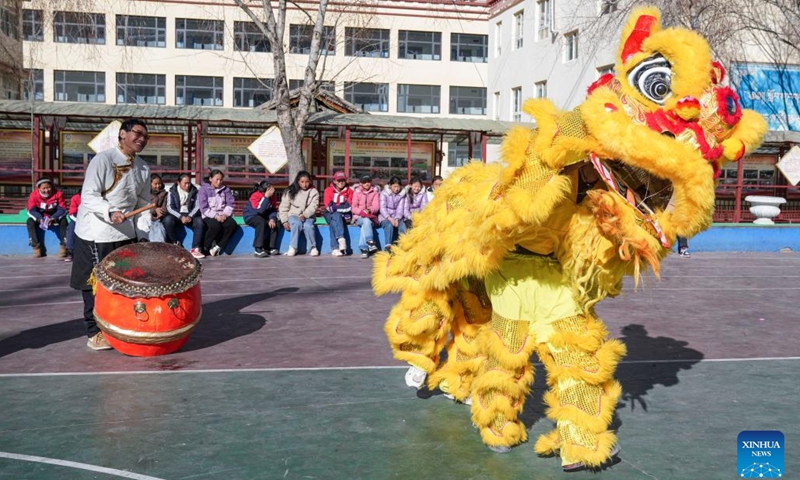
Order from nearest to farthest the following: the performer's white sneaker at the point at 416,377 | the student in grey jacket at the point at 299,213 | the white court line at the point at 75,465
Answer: the white court line at the point at 75,465
the performer's white sneaker at the point at 416,377
the student in grey jacket at the point at 299,213

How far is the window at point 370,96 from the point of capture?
134 feet

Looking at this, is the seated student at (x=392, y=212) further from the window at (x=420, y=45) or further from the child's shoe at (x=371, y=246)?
the window at (x=420, y=45)

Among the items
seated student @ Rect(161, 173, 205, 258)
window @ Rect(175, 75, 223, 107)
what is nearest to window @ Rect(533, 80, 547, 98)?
window @ Rect(175, 75, 223, 107)

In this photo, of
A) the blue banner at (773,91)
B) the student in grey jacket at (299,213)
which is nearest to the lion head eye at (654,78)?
the student in grey jacket at (299,213)

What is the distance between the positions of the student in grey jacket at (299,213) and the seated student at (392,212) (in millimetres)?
1361

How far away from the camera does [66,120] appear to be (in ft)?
68.8

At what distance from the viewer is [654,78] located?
389cm

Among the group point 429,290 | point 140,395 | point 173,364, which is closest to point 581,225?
point 429,290

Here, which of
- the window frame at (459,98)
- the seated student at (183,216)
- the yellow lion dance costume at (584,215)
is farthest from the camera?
the window frame at (459,98)

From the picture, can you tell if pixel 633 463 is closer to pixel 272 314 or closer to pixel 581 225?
pixel 581 225

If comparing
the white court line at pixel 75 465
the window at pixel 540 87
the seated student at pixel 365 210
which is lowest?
the white court line at pixel 75 465

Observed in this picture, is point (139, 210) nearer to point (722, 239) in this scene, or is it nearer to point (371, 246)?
point (371, 246)

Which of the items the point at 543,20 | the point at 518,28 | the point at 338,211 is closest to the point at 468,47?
the point at 518,28

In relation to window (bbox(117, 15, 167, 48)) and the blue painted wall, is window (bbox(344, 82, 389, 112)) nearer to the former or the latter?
window (bbox(117, 15, 167, 48))
